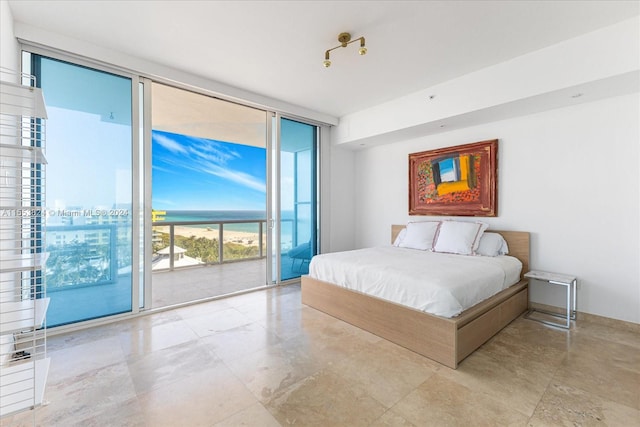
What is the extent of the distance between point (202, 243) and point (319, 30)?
5673 millimetres

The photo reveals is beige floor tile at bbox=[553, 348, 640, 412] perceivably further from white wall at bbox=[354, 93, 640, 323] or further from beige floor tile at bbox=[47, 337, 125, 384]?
beige floor tile at bbox=[47, 337, 125, 384]

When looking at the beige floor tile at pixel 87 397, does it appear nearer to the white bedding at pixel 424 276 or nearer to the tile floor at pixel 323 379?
the tile floor at pixel 323 379

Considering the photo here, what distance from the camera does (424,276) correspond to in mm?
2430

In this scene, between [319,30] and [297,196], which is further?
[297,196]

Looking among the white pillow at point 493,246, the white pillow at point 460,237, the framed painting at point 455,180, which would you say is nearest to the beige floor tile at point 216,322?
the white pillow at point 460,237

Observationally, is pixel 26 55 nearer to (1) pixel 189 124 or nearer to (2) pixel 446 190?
(1) pixel 189 124

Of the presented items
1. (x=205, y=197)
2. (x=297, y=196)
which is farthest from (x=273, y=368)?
(x=205, y=197)

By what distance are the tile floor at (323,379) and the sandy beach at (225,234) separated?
3.59 m

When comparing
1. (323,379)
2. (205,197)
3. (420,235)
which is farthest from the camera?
(205,197)

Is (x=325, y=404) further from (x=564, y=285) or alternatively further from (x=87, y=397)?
(x=564, y=285)

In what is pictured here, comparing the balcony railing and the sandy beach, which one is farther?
the sandy beach

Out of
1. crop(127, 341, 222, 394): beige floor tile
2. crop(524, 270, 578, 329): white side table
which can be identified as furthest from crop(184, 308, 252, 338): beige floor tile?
crop(524, 270, 578, 329): white side table

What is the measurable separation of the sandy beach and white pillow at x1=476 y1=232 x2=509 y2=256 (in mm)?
4999

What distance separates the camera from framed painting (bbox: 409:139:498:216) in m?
3.62
